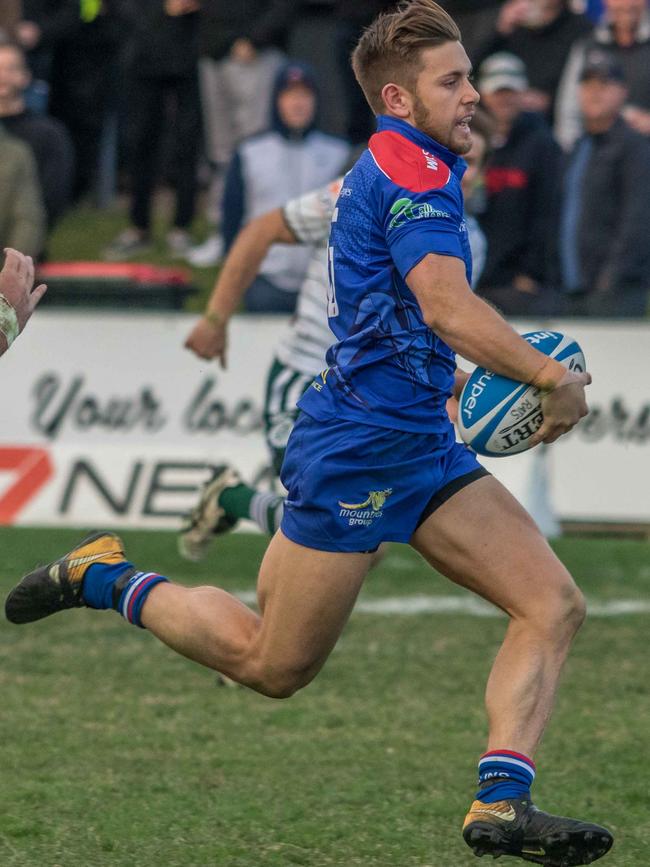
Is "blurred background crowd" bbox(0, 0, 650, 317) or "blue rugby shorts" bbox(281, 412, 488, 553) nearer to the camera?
"blue rugby shorts" bbox(281, 412, 488, 553)

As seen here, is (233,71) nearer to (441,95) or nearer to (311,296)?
(311,296)

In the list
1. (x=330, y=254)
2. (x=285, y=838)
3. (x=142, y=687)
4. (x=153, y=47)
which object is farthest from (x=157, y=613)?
(x=153, y=47)

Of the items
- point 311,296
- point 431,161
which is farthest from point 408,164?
point 311,296

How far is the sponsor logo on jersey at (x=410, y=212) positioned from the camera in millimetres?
4496

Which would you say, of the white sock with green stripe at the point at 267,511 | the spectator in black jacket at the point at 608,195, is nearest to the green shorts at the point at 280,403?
the white sock with green stripe at the point at 267,511

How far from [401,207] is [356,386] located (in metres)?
0.52

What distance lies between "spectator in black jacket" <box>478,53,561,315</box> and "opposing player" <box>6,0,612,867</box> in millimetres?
6253

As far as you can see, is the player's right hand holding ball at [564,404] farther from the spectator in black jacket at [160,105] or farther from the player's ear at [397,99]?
the spectator in black jacket at [160,105]

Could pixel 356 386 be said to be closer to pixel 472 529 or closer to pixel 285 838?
pixel 472 529

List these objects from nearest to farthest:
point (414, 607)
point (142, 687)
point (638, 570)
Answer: point (142, 687), point (414, 607), point (638, 570)

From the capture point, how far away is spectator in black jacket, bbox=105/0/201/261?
1347 centimetres

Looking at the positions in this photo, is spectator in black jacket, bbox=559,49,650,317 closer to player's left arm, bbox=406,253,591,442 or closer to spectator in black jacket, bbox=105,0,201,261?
spectator in black jacket, bbox=105,0,201,261

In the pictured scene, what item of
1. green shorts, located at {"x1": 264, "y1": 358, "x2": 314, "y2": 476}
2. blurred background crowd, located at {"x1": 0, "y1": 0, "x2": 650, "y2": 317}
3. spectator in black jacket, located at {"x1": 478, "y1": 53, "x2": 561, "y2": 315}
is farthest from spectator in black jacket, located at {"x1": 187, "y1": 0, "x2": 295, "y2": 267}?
green shorts, located at {"x1": 264, "y1": 358, "x2": 314, "y2": 476}

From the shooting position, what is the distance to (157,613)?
5.11 metres
